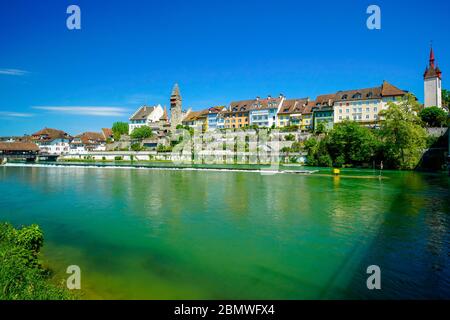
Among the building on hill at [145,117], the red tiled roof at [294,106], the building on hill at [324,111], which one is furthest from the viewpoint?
the building on hill at [145,117]

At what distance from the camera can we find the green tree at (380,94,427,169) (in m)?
48.4

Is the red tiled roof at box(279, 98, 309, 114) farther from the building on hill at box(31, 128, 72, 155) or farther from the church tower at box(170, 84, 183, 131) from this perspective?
the building on hill at box(31, 128, 72, 155)

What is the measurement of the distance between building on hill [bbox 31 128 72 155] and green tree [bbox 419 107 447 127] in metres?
110

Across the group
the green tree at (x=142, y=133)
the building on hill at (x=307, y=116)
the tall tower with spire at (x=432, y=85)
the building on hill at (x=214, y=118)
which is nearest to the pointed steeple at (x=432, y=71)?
the tall tower with spire at (x=432, y=85)

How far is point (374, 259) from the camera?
36.5ft

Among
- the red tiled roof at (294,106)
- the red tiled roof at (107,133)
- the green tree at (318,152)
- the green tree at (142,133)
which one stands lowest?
the green tree at (318,152)

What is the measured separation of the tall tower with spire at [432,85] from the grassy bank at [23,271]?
88264 mm

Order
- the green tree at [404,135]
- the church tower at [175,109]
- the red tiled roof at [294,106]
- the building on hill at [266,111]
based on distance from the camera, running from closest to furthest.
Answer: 1. the green tree at [404,135]
2. the red tiled roof at [294,106]
3. the building on hill at [266,111]
4. the church tower at [175,109]

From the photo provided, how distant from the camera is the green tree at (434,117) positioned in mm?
60688

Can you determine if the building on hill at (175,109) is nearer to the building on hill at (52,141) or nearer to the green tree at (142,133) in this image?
the green tree at (142,133)
